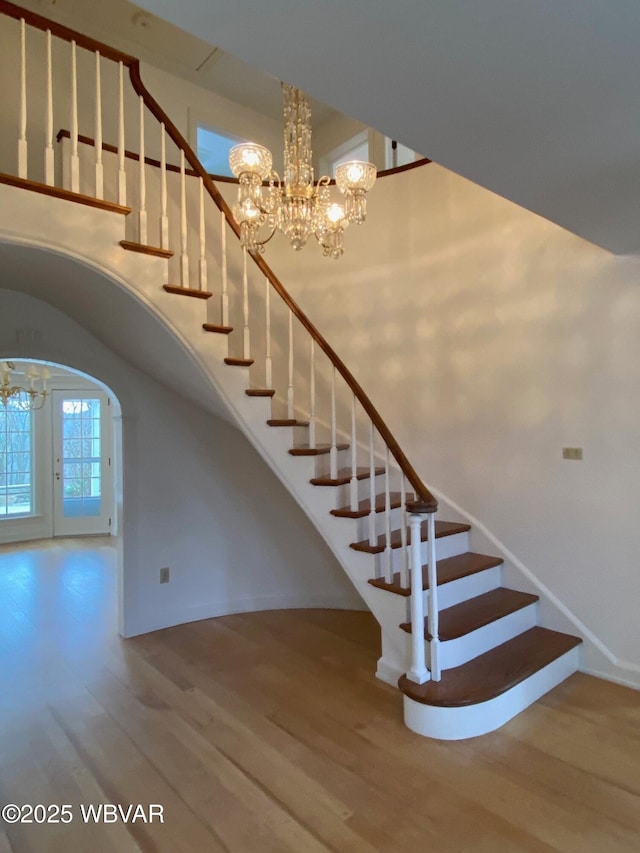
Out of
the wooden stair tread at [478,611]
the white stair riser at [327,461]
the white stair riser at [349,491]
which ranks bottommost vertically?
the wooden stair tread at [478,611]

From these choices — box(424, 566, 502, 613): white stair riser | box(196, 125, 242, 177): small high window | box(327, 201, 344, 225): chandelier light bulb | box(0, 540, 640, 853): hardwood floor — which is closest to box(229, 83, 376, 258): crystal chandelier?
box(327, 201, 344, 225): chandelier light bulb

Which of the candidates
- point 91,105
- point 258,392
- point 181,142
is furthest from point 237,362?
point 91,105

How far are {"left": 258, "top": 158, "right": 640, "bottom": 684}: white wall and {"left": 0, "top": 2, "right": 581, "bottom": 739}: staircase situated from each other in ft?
1.01

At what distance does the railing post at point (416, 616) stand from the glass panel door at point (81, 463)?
6281 mm

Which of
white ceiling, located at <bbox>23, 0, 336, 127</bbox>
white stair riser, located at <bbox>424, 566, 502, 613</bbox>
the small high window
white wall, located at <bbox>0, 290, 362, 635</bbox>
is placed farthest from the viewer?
the small high window

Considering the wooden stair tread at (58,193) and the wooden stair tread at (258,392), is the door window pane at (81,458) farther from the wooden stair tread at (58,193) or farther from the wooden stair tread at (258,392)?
the wooden stair tread at (58,193)

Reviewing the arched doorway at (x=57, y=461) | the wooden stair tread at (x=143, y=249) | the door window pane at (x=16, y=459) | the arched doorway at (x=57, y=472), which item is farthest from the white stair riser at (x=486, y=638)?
the door window pane at (x=16, y=459)

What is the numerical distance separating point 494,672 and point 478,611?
404 mm

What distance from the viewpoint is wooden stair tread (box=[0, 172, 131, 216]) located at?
229 centimetres

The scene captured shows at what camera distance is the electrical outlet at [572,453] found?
3070 mm

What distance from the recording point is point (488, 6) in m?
1.10

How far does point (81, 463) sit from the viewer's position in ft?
25.3

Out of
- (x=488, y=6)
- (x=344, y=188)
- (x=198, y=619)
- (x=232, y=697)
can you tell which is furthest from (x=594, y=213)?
(x=198, y=619)

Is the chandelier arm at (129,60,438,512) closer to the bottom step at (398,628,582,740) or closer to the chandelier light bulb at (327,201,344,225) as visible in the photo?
the chandelier light bulb at (327,201,344,225)
